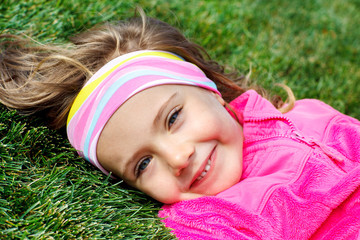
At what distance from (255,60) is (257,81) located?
254mm

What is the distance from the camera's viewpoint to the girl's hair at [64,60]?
2.46 metres

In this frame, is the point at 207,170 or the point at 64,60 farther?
the point at 64,60

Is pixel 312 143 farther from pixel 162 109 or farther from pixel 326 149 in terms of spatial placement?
pixel 162 109

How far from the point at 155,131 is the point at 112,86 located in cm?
37

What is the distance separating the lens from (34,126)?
2.50 meters

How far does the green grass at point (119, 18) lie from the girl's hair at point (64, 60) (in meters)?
0.13

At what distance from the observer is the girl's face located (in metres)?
2.11

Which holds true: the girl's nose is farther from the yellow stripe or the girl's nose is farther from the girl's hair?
the girl's hair

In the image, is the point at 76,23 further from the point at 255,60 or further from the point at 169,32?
the point at 255,60

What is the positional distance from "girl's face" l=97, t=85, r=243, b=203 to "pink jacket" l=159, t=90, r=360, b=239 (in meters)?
0.10

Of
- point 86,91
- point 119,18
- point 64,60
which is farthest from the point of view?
point 119,18

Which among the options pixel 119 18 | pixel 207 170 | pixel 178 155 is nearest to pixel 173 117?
pixel 178 155

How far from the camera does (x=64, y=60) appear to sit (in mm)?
2502

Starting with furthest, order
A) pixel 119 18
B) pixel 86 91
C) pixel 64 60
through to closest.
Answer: pixel 119 18
pixel 64 60
pixel 86 91
